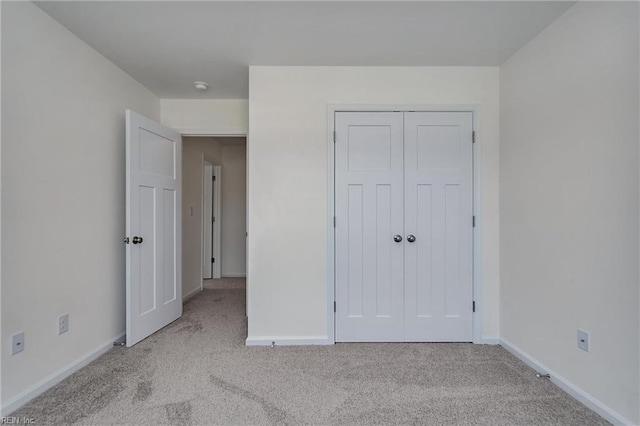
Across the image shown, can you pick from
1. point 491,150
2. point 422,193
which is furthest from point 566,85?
point 422,193

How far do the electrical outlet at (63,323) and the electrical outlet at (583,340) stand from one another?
10.4ft

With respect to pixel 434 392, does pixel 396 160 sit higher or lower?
higher

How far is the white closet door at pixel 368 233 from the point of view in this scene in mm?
2352

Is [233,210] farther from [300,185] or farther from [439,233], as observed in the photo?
[439,233]

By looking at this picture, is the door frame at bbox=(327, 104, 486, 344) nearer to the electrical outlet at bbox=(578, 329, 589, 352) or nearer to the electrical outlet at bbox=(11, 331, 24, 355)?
the electrical outlet at bbox=(578, 329, 589, 352)

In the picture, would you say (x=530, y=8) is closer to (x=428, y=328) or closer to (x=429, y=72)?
(x=429, y=72)

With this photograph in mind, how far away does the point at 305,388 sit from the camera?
1731 mm

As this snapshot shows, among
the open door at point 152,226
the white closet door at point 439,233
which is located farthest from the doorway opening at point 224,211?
the white closet door at point 439,233

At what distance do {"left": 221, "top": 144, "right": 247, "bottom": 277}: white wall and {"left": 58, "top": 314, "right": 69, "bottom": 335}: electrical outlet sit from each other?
3.08 metres

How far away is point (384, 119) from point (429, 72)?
0.54m

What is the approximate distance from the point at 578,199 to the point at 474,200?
748 millimetres

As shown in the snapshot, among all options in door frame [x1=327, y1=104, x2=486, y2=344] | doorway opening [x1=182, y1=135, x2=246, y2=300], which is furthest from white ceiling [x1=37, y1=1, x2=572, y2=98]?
doorway opening [x1=182, y1=135, x2=246, y2=300]

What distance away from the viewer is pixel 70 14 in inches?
68.2

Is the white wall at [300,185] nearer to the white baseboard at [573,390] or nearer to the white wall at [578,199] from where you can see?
the white wall at [578,199]
